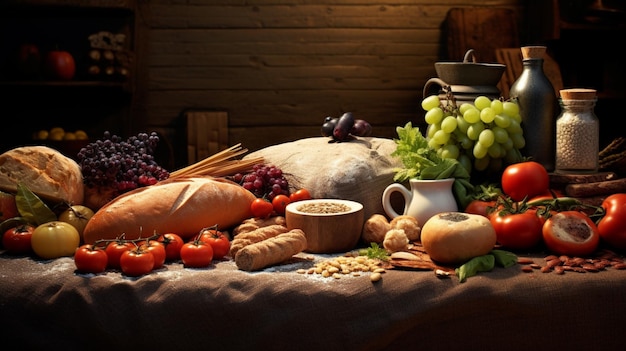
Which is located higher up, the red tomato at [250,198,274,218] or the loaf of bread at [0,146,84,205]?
the loaf of bread at [0,146,84,205]

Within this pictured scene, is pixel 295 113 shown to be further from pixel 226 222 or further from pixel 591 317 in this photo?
pixel 591 317

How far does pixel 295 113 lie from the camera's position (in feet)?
17.1

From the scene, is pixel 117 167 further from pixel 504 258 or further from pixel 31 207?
pixel 504 258

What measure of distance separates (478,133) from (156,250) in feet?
3.63

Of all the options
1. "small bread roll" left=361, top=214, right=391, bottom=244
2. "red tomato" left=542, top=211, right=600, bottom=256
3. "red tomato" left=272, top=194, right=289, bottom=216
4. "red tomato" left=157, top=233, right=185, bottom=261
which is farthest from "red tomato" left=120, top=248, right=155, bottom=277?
"red tomato" left=542, top=211, right=600, bottom=256

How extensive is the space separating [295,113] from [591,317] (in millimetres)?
3548

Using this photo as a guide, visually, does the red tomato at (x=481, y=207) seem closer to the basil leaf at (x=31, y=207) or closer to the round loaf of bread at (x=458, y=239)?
the round loaf of bread at (x=458, y=239)

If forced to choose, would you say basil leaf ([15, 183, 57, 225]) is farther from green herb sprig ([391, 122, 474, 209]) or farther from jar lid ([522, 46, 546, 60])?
jar lid ([522, 46, 546, 60])

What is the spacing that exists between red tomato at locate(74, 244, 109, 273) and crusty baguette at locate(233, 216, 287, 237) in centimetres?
46

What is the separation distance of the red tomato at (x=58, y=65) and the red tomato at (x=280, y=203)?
→ 2711 millimetres

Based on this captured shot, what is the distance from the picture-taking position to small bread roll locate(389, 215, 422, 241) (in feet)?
7.36

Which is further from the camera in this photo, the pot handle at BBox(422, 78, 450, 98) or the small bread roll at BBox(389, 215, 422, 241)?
the pot handle at BBox(422, 78, 450, 98)

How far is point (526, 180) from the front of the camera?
226 cm

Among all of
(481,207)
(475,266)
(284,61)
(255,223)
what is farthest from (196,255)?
(284,61)
